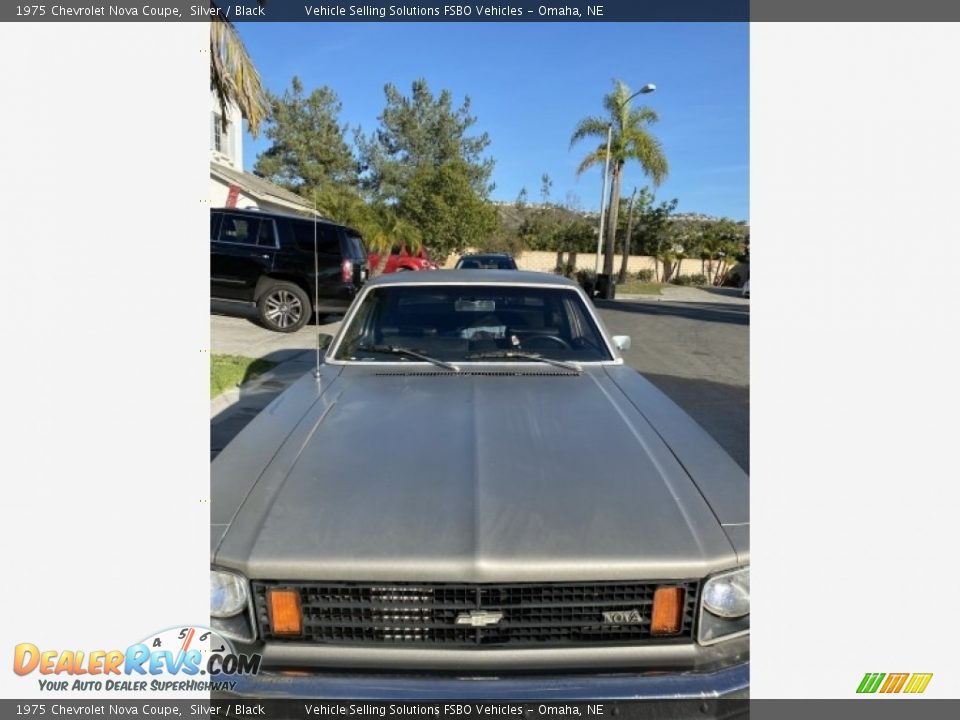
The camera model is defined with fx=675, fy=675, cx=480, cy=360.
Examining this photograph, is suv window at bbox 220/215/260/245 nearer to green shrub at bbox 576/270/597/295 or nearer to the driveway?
the driveway

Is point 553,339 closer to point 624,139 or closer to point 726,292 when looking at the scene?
point 624,139

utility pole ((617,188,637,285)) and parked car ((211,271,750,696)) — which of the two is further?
utility pole ((617,188,637,285))

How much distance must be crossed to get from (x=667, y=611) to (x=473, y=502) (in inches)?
22.9

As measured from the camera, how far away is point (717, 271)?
41250 mm

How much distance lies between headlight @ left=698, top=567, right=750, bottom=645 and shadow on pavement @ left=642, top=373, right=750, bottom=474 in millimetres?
3200

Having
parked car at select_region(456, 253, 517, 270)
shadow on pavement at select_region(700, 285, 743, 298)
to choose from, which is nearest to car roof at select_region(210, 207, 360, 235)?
parked car at select_region(456, 253, 517, 270)

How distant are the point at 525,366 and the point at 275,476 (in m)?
1.41

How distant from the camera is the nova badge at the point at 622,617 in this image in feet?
5.78

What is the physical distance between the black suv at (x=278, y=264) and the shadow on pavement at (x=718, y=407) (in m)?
5.23

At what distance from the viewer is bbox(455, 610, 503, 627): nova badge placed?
5.63ft
